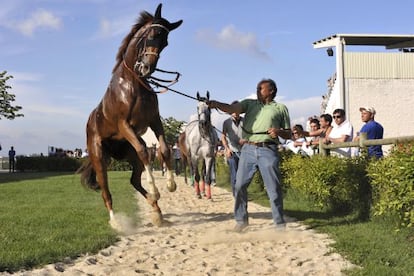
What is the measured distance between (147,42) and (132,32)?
847mm

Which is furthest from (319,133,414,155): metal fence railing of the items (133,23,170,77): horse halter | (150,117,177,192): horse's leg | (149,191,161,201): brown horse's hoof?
(133,23,170,77): horse halter

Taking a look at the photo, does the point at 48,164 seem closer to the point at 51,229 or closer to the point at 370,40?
the point at 370,40

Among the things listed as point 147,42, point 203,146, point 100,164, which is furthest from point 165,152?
point 203,146

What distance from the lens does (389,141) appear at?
21.2 feet

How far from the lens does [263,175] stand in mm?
6352

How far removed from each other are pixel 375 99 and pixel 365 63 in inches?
78.3

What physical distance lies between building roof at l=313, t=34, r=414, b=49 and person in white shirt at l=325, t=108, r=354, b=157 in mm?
17814

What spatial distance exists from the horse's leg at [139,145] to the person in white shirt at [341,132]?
3.66 meters

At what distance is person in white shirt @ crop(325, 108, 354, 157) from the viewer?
860 cm

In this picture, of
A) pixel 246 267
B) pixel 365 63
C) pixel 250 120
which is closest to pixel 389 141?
pixel 250 120

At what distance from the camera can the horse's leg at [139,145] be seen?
6.49m

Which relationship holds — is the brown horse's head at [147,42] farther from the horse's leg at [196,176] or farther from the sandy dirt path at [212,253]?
the horse's leg at [196,176]

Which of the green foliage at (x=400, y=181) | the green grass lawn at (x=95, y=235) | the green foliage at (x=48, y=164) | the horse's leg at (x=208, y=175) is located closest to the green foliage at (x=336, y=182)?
the green grass lawn at (x=95, y=235)

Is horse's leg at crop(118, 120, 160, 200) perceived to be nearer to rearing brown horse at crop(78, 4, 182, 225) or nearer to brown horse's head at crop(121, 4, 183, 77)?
rearing brown horse at crop(78, 4, 182, 225)
